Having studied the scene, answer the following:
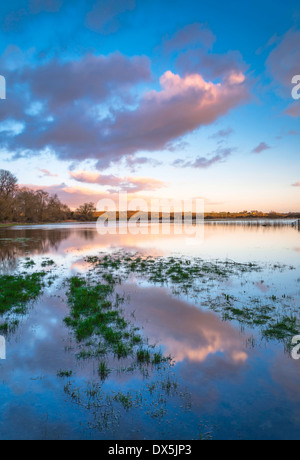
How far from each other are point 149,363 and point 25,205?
106 meters

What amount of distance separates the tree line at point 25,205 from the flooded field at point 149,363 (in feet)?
272

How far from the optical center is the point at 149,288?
1327cm

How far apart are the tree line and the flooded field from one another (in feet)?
272

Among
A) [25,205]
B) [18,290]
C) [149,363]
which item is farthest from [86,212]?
[149,363]

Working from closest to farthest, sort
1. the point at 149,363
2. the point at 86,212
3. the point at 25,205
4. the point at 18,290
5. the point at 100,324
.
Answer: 1. the point at 149,363
2. the point at 100,324
3. the point at 18,290
4. the point at 25,205
5. the point at 86,212

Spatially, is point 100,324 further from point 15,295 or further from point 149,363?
point 15,295

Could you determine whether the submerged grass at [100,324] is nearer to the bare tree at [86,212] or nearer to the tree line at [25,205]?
the tree line at [25,205]

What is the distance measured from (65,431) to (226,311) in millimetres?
7273

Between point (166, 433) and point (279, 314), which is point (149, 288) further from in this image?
point (166, 433)

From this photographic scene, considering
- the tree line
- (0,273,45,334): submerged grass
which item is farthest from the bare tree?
(0,273,45,334): submerged grass

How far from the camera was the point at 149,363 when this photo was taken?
20.1ft

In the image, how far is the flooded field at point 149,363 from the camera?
4.25 meters
